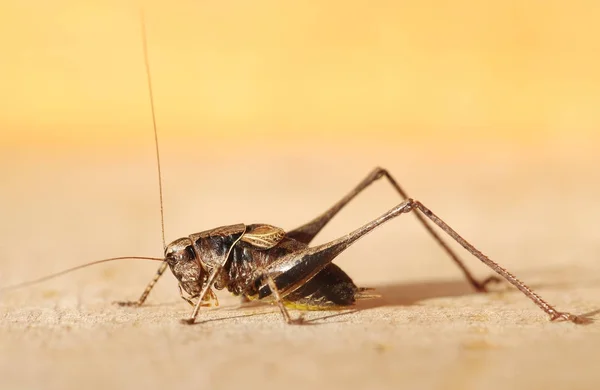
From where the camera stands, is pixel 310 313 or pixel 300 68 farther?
pixel 300 68

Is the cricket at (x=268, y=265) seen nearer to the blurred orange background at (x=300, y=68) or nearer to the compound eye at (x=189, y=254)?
the compound eye at (x=189, y=254)

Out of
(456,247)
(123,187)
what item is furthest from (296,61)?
(456,247)

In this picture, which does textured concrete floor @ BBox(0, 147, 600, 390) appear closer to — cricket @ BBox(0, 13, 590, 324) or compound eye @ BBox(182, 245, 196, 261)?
cricket @ BBox(0, 13, 590, 324)

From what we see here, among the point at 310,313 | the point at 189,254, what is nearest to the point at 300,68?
the point at 189,254

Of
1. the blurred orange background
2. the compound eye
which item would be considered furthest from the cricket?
the blurred orange background

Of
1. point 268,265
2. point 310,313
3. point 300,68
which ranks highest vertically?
point 300,68

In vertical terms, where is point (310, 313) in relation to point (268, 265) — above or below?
below

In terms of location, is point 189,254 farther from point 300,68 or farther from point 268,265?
point 300,68
